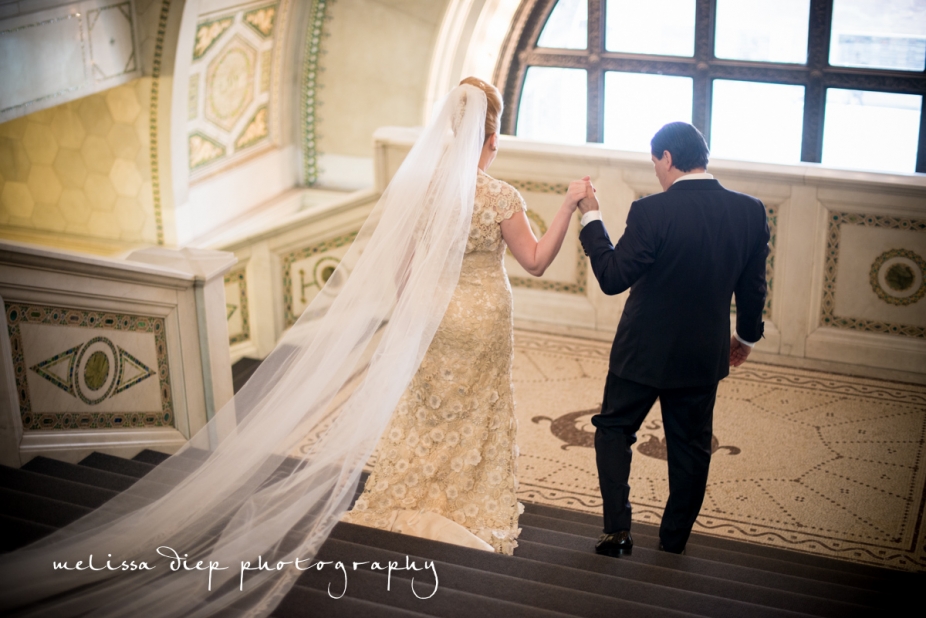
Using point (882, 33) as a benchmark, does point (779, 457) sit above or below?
below

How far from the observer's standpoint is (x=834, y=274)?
5168mm

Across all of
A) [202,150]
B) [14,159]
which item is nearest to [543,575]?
[202,150]

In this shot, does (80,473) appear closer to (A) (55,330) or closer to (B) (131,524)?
(A) (55,330)

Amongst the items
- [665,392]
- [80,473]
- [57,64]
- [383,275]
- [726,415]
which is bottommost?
[726,415]

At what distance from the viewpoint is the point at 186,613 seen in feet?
7.66

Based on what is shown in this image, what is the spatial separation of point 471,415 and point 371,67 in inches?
248

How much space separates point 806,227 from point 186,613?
4.03m

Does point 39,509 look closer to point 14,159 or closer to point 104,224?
point 104,224

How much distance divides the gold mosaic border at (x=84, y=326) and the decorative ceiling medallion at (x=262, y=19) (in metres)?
5.28

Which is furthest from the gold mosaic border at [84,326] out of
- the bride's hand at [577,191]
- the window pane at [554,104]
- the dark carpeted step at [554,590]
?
the window pane at [554,104]

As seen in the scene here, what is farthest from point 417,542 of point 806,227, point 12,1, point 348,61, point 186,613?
point 348,61

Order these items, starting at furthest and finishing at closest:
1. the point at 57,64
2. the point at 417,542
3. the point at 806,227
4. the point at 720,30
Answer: the point at 720,30 → the point at 57,64 → the point at 806,227 → the point at 417,542

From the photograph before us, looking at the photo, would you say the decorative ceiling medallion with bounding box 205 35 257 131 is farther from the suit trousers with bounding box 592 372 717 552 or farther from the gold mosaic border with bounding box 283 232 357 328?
the suit trousers with bounding box 592 372 717 552

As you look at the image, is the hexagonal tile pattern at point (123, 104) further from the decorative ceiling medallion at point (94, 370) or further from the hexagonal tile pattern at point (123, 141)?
the decorative ceiling medallion at point (94, 370)
